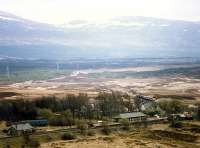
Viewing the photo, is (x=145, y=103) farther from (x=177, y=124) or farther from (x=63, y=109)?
(x=177, y=124)

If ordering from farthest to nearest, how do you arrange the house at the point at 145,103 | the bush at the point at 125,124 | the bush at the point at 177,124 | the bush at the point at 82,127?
the house at the point at 145,103, the bush at the point at 177,124, the bush at the point at 125,124, the bush at the point at 82,127

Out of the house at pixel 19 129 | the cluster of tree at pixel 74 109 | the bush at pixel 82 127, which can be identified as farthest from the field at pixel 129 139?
the cluster of tree at pixel 74 109

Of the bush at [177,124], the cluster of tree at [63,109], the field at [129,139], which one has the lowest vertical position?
the field at [129,139]

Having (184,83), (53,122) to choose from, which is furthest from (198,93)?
(53,122)

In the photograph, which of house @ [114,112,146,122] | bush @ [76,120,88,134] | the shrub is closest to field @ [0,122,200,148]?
the shrub

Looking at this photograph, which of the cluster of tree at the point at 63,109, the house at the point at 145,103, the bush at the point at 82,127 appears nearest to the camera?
the bush at the point at 82,127

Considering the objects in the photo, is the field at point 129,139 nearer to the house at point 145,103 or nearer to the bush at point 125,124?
the bush at point 125,124

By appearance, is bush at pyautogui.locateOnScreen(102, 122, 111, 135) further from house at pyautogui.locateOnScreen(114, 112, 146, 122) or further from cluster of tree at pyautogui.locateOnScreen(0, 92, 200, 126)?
cluster of tree at pyautogui.locateOnScreen(0, 92, 200, 126)

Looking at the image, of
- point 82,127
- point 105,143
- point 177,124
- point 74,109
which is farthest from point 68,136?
point 74,109
